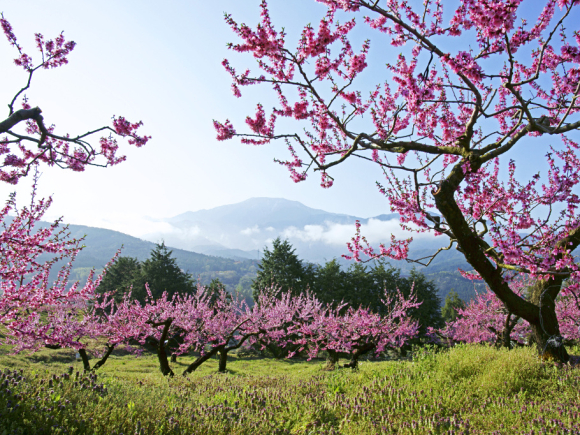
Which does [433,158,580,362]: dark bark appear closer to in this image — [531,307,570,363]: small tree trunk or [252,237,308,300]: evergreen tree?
[531,307,570,363]: small tree trunk

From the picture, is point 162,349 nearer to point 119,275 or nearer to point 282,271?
point 282,271

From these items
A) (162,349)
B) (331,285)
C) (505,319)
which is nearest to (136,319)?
(162,349)

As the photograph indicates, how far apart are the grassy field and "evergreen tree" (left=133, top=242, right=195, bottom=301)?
36.8m

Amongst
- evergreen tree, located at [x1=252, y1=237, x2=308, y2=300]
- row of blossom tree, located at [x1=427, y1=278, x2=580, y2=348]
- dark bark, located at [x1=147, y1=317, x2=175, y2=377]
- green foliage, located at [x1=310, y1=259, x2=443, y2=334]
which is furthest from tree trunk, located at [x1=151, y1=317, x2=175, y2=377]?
green foliage, located at [x1=310, y1=259, x2=443, y2=334]

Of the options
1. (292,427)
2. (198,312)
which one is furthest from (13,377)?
(198,312)

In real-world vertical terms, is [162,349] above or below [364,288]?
below

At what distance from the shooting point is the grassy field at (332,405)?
4180mm

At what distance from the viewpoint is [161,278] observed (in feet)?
138

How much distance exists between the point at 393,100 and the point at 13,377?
377 inches

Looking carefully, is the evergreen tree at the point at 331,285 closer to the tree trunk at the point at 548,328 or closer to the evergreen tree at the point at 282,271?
the evergreen tree at the point at 282,271

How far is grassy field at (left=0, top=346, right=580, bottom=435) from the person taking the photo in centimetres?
418

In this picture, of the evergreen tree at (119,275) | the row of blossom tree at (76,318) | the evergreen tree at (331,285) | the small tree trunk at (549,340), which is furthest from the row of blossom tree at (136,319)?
the evergreen tree at (119,275)

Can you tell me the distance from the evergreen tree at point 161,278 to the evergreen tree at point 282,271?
10.2 metres

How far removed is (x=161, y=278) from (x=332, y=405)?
40.6 m
